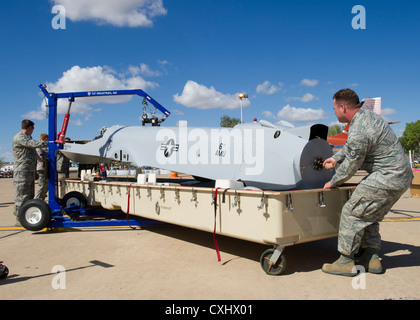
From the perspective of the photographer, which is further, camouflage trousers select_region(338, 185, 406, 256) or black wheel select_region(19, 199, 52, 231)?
black wheel select_region(19, 199, 52, 231)

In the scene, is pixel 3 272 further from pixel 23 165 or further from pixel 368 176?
pixel 368 176

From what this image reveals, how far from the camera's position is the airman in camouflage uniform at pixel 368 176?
3.55m

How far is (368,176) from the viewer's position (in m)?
3.67

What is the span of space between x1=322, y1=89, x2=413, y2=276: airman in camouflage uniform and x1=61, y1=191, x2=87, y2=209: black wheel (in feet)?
19.3

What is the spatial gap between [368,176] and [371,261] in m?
1.10

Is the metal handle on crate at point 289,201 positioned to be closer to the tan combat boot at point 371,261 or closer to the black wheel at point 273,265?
the black wheel at point 273,265

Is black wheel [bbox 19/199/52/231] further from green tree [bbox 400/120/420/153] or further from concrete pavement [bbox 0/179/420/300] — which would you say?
green tree [bbox 400/120/420/153]

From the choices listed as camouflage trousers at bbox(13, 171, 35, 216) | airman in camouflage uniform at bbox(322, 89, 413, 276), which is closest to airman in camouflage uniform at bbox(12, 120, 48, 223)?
camouflage trousers at bbox(13, 171, 35, 216)

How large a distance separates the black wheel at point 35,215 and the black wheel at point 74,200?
1.29 m

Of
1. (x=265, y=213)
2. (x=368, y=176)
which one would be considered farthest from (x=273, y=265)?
(x=368, y=176)

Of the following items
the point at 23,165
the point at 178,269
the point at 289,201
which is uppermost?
Answer: the point at 23,165

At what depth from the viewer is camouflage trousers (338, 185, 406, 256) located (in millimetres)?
3578

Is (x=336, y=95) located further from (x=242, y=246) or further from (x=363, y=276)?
(x=242, y=246)
